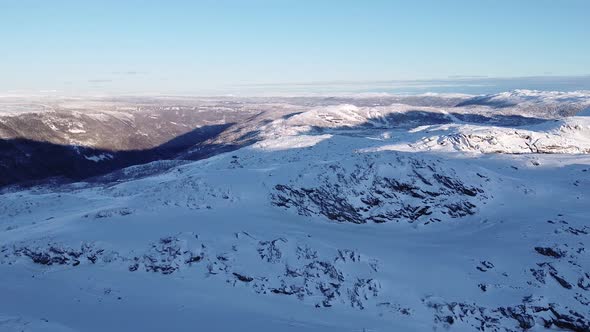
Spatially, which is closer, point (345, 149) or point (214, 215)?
point (214, 215)

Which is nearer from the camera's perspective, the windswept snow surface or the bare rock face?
the windswept snow surface

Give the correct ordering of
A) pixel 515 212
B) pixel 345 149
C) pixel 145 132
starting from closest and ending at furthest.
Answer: pixel 515 212, pixel 345 149, pixel 145 132

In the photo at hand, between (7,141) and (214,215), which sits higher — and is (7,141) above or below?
below

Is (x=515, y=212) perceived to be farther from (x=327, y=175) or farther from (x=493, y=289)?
(x=327, y=175)

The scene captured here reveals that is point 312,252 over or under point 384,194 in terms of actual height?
under

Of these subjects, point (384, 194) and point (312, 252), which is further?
point (384, 194)

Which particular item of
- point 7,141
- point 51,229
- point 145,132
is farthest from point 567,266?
point 145,132

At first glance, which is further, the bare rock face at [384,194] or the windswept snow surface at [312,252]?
the bare rock face at [384,194]

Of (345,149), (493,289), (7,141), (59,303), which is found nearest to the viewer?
(59,303)
